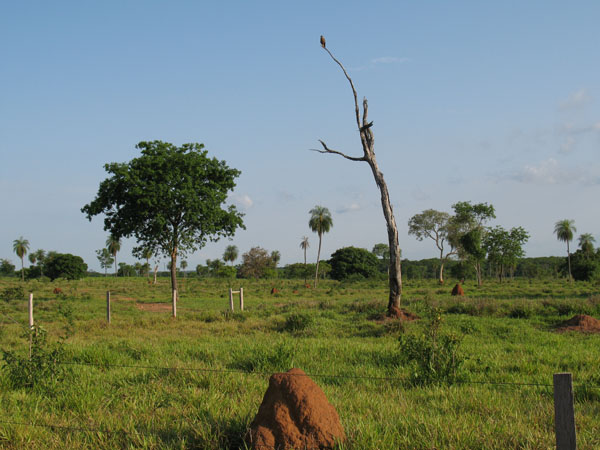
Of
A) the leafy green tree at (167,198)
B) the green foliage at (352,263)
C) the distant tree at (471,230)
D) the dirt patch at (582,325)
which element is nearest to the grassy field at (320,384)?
the dirt patch at (582,325)

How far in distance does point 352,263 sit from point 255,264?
61.1ft

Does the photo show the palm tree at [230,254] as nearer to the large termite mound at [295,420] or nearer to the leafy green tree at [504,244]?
the leafy green tree at [504,244]

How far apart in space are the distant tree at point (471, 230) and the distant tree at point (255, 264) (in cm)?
3703

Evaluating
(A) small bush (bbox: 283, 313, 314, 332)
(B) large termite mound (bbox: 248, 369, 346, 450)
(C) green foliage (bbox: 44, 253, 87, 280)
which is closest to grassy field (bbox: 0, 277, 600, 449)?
(B) large termite mound (bbox: 248, 369, 346, 450)

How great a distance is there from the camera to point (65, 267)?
81812mm

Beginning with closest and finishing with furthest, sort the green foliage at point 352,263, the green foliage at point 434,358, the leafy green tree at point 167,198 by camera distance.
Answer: the green foliage at point 434,358 → the leafy green tree at point 167,198 → the green foliage at point 352,263

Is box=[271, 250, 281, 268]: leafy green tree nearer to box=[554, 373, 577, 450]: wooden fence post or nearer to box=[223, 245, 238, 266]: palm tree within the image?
box=[223, 245, 238, 266]: palm tree

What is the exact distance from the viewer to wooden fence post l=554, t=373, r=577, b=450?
3359mm

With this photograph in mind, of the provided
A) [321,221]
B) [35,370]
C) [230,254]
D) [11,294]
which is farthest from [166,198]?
[230,254]

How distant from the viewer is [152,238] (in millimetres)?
29141

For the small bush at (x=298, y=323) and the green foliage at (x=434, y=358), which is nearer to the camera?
the green foliage at (x=434, y=358)

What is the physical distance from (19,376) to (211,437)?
442cm

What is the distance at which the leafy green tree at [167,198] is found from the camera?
2692 centimetres

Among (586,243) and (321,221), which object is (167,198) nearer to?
(321,221)
